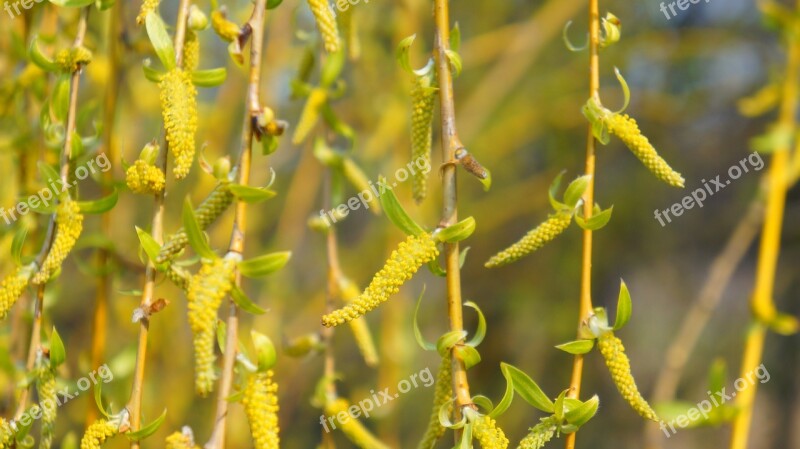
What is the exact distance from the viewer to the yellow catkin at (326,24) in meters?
0.52

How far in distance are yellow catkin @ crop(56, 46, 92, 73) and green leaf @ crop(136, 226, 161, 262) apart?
7.7 inches

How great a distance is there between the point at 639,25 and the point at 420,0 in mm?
645

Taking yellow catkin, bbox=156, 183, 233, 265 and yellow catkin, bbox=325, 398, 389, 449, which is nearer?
yellow catkin, bbox=156, 183, 233, 265

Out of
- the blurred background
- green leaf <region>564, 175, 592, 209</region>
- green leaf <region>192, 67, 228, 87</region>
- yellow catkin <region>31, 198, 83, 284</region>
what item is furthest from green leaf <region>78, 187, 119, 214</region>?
the blurred background

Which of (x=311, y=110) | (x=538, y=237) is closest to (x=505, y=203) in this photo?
(x=311, y=110)

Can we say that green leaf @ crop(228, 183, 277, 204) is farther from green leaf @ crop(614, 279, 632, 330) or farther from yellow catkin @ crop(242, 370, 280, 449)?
green leaf @ crop(614, 279, 632, 330)

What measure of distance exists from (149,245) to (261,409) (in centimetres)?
13

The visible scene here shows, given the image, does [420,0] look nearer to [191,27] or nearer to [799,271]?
[191,27]

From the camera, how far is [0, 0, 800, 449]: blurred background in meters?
1.47

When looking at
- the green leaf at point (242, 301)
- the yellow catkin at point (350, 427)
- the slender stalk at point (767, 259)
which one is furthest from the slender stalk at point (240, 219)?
the slender stalk at point (767, 259)

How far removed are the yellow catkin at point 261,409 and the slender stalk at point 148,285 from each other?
9cm

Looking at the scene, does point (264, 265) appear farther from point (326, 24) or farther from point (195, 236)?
point (326, 24)

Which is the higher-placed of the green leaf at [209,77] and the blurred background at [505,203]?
the blurred background at [505,203]

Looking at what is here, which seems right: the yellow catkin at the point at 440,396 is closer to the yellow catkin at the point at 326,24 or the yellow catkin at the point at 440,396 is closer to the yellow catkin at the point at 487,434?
the yellow catkin at the point at 487,434
